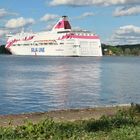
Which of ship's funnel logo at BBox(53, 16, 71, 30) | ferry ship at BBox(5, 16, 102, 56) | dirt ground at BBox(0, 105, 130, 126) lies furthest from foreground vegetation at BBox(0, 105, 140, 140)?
ship's funnel logo at BBox(53, 16, 71, 30)

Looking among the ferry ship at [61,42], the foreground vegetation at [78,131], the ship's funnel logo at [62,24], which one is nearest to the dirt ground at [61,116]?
the foreground vegetation at [78,131]

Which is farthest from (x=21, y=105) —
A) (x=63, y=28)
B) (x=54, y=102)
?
(x=63, y=28)

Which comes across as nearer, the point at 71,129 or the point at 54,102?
the point at 71,129

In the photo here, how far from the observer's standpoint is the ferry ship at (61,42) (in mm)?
125062

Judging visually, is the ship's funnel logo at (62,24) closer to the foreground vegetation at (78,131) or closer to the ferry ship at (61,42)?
the ferry ship at (61,42)

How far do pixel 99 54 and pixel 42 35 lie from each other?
746 inches

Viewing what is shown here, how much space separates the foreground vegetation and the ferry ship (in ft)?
375

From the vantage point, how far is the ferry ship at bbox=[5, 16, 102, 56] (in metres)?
125

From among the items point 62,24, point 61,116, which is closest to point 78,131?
point 61,116

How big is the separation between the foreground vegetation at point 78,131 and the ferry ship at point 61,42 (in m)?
114

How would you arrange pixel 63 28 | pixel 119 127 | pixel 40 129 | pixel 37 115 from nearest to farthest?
1. pixel 40 129
2. pixel 119 127
3. pixel 37 115
4. pixel 63 28

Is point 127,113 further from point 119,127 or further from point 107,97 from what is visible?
point 107,97

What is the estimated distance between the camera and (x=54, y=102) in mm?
20359

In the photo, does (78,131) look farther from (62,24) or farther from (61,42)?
(62,24)
